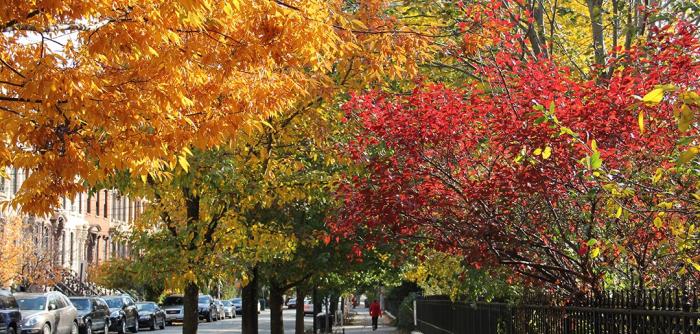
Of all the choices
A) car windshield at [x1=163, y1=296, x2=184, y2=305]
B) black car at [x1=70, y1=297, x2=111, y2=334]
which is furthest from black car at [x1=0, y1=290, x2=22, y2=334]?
car windshield at [x1=163, y1=296, x2=184, y2=305]

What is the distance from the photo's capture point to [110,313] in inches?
1480

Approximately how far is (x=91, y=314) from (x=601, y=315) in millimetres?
28077

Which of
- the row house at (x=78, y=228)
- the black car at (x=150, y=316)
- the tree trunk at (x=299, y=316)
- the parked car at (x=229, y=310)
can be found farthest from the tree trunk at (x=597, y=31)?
the parked car at (x=229, y=310)

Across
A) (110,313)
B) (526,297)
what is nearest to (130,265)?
(526,297)

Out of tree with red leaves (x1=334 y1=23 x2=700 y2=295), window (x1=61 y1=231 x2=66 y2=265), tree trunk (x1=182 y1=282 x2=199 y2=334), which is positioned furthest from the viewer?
window (x1=61 y1=231 x2=66 y2=265)

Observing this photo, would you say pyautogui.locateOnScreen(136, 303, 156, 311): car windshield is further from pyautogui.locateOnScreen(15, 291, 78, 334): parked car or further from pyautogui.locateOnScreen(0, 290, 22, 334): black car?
pyautogui.locateOnScreen(0, 290, 22, 334): black car

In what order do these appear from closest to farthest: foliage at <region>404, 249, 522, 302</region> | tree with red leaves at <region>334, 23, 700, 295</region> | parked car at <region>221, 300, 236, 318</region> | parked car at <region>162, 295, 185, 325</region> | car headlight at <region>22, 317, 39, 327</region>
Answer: tree with red leaves at <region>334, 23, 700, 295</region> < foliage at <region>404, 249, 522, 302</region> < car headlight at <region>22, 317, 39, 327</region> < parked car at <region>162, 295, 185, 325</region> < parked car at <region>221, 300, 236, 318</region>

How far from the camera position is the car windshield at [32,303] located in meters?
28.1

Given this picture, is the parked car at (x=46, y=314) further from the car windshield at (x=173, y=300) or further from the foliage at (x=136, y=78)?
the car windshield at (x=173, y=300)

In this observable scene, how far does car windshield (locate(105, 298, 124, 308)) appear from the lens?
39.8 meters

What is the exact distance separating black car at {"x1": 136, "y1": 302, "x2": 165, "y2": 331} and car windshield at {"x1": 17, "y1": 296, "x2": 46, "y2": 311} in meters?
15.1

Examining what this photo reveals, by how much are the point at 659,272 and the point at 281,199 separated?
7365mm

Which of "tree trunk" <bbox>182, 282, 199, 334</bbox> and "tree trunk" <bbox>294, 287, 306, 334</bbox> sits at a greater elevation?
"tree trunk" <bbox>182, 282, 199, 334</bbox>

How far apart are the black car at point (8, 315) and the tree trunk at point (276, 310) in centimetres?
628
